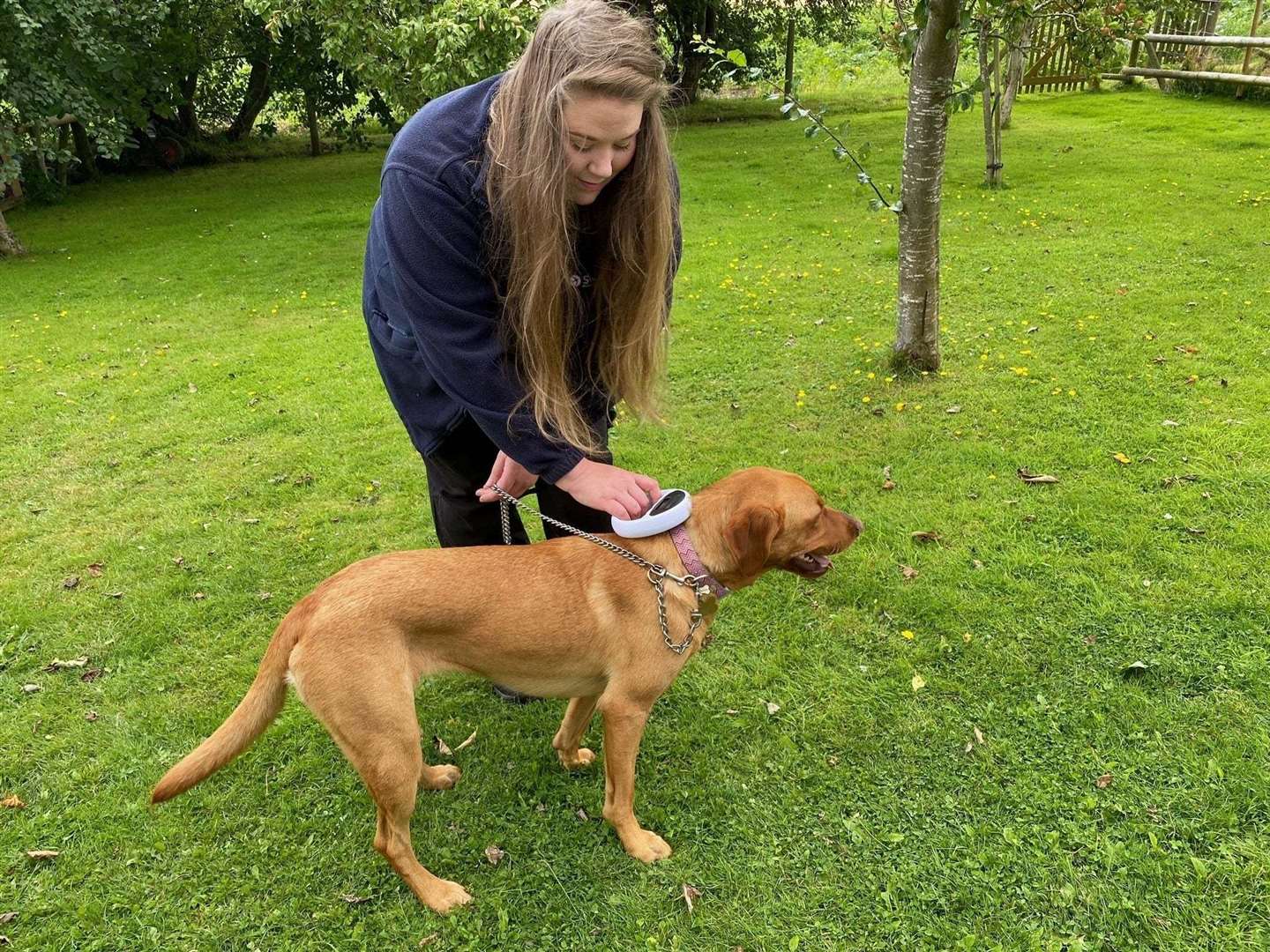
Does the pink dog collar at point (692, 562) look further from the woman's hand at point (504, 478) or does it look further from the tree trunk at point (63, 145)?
the tree trunk at point (63, 145)

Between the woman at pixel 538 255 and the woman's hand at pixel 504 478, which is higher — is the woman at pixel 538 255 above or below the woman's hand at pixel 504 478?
above

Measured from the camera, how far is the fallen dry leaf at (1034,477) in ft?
17.0

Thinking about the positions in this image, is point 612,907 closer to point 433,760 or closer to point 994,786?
point 433,760

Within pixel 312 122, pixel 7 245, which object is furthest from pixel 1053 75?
pixel 7 245

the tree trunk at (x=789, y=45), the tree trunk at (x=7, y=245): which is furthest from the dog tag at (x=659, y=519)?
the tree trunk at (x=789, y=45)

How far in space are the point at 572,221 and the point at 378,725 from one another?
1.79 m

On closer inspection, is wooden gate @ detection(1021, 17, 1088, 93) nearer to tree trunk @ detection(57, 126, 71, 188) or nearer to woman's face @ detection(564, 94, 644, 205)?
woman's face @ detection(564, 94, 644, 205)

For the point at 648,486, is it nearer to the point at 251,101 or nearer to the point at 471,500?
the point at 471,500

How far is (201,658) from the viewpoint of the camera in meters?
4.26

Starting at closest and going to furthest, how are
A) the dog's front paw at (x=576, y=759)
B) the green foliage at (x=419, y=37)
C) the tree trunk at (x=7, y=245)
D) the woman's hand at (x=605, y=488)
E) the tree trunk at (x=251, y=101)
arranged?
the woman's hand at (x=605, y=488), the dog's front paw at (x=576, y=759), the green foliage at (x=419, y=37), the tree trunk at (x=7, y=245), the tree trunk at (x=251, y=101)

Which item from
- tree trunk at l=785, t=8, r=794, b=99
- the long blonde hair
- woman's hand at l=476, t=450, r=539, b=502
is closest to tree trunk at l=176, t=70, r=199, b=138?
tree trunk at l=785, t=8, r=794, b=99

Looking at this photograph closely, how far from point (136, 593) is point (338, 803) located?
2.36 meters

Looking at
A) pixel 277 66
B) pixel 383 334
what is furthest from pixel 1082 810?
pixel 277 66

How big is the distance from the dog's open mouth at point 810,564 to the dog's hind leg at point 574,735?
3.26 ft
